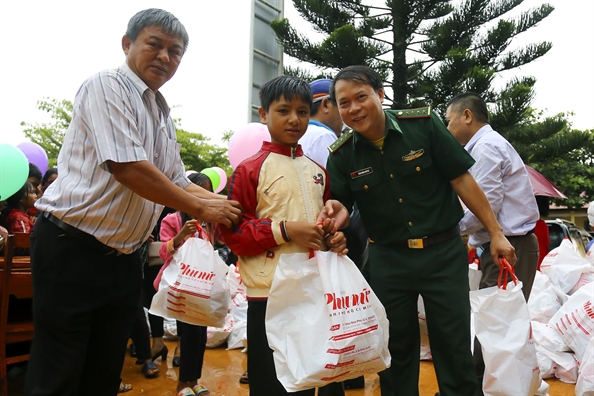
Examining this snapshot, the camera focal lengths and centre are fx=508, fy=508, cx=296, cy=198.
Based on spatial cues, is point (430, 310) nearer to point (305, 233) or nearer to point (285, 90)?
point (305, 233)

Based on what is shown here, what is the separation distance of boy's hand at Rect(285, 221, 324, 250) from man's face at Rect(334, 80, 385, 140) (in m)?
0.59

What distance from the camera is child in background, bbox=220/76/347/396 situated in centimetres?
171

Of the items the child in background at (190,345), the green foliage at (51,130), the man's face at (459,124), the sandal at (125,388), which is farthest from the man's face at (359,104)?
the green foliage at (51,130)

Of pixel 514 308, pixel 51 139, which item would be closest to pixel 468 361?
pixel 514 308

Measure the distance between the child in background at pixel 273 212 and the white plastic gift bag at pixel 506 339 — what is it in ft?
2.74

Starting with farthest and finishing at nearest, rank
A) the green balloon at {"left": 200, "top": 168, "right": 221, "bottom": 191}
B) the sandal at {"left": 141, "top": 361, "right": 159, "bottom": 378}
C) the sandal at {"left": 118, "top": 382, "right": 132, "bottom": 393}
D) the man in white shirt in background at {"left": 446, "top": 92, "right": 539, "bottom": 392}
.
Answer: the green balloon at {"left": 200, "top": 168, "right": 221, "bottom": 191}, the sandal at {"left": 141, "top": 361, "right": 159, "bottom": 378}, the sandal at {"left": 118, "top": 382, "right": 132, "bottom": 393}, the man in white shirt in background at {"left": 446, "top": 92, "right": 539, "bottom": 392}

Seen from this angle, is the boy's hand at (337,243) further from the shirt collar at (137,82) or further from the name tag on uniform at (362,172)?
the shirt collar at (137,82)

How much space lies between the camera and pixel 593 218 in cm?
521

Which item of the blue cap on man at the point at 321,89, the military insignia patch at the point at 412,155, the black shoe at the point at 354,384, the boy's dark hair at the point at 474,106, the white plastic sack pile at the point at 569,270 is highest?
the blue cap on man at the point at 321,89

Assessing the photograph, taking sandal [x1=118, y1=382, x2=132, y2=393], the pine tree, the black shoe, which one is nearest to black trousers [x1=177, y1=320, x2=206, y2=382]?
sandal [x1=118, y1=382, x2=132, y2=393]

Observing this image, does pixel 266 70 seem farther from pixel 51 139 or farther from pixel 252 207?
pixel 51 139

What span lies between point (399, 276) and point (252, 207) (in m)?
0.73

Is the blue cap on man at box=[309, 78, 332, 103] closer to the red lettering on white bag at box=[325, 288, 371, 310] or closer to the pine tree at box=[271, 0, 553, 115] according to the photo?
the red lettering on white bag at box=[325, 288, 371, 310]

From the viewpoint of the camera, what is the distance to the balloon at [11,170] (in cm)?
395
